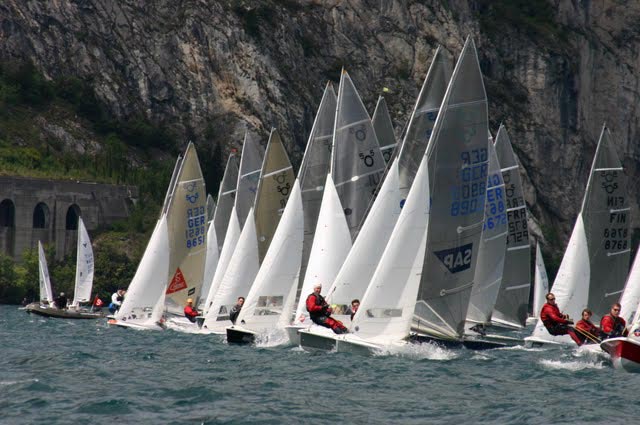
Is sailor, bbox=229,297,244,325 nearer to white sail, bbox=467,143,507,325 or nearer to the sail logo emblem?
white sail, bbox=467,143,507,325

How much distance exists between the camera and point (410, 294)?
31.9 m

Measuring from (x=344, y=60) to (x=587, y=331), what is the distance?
87.7 m

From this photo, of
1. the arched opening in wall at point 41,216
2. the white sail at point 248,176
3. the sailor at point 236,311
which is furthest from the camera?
the arched opening in wall at point 41,216

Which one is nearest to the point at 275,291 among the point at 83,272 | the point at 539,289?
the point at 539,289

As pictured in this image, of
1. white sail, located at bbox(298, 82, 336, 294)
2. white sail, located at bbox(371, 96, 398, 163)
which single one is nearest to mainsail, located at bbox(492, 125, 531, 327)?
white sail, located at bbox(371, 96, 398, 163)

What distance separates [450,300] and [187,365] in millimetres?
6601

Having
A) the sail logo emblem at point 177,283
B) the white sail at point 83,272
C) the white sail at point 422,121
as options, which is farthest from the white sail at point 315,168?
the white sail at point 83,272

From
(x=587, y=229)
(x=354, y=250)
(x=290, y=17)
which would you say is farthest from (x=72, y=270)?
(x=354, y=250)

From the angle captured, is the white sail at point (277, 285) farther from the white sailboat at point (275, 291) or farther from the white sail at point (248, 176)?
the white sail at point (248, 176)

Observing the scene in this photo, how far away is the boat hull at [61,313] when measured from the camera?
204 feet

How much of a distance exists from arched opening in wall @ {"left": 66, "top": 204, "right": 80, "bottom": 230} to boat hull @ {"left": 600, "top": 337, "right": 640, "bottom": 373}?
69266mm

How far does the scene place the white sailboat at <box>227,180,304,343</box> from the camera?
38156 millimetres

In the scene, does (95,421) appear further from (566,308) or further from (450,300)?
(566,308)

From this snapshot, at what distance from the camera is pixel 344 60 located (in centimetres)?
12044
